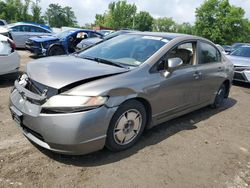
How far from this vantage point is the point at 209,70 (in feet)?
17.9

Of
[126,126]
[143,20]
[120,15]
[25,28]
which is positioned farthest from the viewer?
[143,20]

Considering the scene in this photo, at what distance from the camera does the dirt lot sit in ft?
10.6

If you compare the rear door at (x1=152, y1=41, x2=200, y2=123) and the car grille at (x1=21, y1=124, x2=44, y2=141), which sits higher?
the rear door at (x1=152, y1=41, x2=200, y2=123)

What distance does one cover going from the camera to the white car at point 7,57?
21.6 ft

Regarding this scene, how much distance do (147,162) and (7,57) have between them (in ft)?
14.8

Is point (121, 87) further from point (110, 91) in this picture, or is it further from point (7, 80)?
point (7, 80)

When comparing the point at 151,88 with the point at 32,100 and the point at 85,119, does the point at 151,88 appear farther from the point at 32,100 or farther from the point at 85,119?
the point at 32,100

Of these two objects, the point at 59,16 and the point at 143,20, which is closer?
the point at 143,20

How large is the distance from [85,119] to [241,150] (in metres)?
2.58

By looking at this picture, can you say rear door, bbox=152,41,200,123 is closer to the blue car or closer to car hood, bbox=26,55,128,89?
car hood, bbox=26,55,128,89

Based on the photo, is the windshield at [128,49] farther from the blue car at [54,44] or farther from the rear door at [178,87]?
the blue car at [54,44]

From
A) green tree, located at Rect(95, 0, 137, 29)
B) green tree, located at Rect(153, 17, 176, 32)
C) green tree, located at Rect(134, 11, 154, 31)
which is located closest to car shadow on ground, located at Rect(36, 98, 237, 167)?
green tree, located at Rect(95, 0, 137, 29)

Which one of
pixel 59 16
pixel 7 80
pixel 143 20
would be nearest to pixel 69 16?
pixel 59 16

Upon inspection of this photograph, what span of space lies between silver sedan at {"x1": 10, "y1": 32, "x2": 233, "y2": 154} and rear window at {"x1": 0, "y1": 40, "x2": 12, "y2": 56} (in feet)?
8.78
